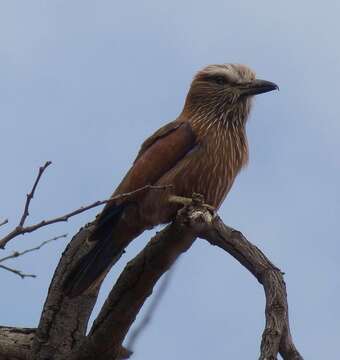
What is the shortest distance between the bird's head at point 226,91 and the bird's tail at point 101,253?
1.18 meters

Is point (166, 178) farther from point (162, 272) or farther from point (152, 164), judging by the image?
point (162, 272)

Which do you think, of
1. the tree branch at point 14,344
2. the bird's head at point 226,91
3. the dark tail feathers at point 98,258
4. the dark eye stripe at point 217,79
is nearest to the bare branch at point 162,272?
the dark tail feathers at point 98,258

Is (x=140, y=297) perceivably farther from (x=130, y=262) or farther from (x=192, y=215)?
(x=192, y=215)

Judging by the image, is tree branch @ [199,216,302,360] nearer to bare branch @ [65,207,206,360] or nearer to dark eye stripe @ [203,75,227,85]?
bare branch @ [65,207,206,360]

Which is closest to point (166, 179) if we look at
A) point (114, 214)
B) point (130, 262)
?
point (114, 214)

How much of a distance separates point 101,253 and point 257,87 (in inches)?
70.1

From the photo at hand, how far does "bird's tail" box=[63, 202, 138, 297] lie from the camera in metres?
5.68

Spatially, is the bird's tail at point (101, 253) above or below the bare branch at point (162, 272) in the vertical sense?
above

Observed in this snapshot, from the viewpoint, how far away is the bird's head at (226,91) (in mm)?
6602

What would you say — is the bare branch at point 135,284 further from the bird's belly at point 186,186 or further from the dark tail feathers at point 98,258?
the bird's belly at point 186,186

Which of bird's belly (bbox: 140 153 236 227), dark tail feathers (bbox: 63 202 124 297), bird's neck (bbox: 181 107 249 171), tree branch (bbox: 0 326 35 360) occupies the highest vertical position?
bird's neck (bbox: 181 107 249 171)

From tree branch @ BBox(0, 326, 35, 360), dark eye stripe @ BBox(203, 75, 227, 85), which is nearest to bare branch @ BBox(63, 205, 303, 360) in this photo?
tree branch @ BBox(0, 326, 35, 360)

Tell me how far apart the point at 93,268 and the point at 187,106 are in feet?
5.41

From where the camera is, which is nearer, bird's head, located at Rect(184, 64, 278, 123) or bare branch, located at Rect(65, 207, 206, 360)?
bare branch, located at Rect(65, 207, 206, 360)
